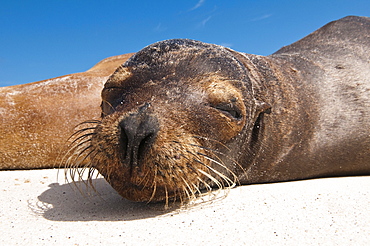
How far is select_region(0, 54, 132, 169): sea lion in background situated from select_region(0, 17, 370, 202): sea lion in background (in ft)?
8.63

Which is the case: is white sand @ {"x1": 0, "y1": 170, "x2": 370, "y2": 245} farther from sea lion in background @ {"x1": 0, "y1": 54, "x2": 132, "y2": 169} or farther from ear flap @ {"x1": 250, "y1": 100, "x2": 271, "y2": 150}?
sea lion in background @ {"x1": 0, "y1": 54, "x2": 132, "y2": 169}

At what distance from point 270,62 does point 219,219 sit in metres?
2.42

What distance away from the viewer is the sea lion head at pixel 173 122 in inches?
110

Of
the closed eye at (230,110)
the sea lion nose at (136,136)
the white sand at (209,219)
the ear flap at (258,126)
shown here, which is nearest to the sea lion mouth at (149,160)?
the sea lion nose at (136,136)

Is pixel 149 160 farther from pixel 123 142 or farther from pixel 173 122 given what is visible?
pixel 173 122

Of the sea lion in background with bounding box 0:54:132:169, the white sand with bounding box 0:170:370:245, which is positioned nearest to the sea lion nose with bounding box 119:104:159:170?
the white sand with bounding box 0:170:370:245

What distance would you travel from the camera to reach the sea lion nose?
2.70m

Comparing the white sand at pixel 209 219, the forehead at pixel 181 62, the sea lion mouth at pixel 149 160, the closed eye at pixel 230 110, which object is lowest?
the white sand at pixel 209 219

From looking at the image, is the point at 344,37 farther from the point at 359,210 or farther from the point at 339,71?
the point at 359,210

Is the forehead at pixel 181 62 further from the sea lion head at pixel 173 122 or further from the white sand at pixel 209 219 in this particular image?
the white sand at pixel 209 219

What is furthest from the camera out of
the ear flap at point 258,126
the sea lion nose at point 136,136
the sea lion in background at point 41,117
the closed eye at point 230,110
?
the sea lion in background at point 41,117

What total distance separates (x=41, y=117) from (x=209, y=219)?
4.71m

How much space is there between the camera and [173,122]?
2988 millimetres

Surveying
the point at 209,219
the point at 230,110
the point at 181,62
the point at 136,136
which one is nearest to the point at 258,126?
the point at 230,110
